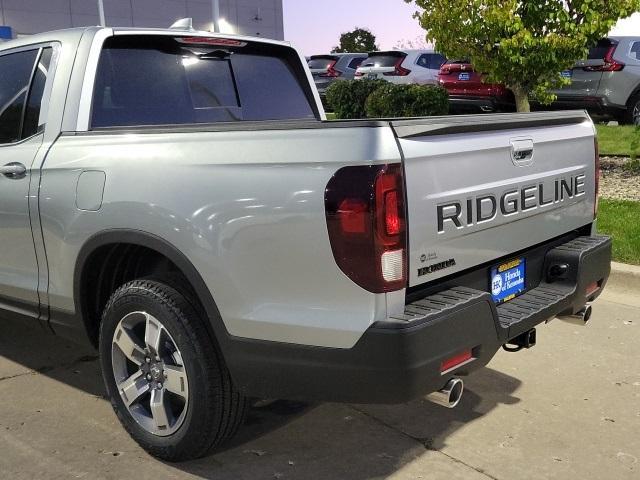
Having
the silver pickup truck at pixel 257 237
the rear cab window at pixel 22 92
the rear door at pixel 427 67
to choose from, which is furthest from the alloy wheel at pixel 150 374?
the rear door at pixel 427 67

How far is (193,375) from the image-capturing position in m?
2.88

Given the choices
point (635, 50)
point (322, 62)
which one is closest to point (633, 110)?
point (635, 50)

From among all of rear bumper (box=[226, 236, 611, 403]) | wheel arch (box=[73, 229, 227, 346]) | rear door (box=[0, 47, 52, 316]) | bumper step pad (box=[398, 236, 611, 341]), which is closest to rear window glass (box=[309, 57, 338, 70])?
rear door (box=[0, 47, 52, 316])

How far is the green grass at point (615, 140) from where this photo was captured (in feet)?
35.2

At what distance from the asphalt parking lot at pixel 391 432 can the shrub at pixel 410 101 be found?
378 inches

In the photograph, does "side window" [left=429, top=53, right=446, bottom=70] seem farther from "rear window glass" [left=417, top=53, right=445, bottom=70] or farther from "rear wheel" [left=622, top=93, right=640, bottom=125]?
"rear wheel" [left=622, top=93, right=640, bottom=125]

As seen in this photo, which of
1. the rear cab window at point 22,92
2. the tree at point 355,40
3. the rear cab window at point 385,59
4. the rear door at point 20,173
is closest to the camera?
the rear door at point 20,173

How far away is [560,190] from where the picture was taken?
3.41 m

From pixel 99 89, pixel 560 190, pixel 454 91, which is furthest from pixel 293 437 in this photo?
pixel 454 91

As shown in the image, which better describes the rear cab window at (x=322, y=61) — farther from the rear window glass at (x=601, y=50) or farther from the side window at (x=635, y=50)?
the side window at (x=635, y=50)

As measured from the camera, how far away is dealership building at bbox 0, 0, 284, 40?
33.4 metres

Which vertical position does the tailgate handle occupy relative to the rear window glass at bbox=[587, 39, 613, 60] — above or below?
below

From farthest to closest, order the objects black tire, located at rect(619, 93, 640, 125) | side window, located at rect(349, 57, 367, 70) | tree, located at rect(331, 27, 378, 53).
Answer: tree, located at rect(331, 27, 378, 53) → side window, located at rect(349, 57, 367, 70) → black tire, located at rect(619, 93, 640, 125)

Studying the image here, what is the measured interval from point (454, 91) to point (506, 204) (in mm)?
13375
